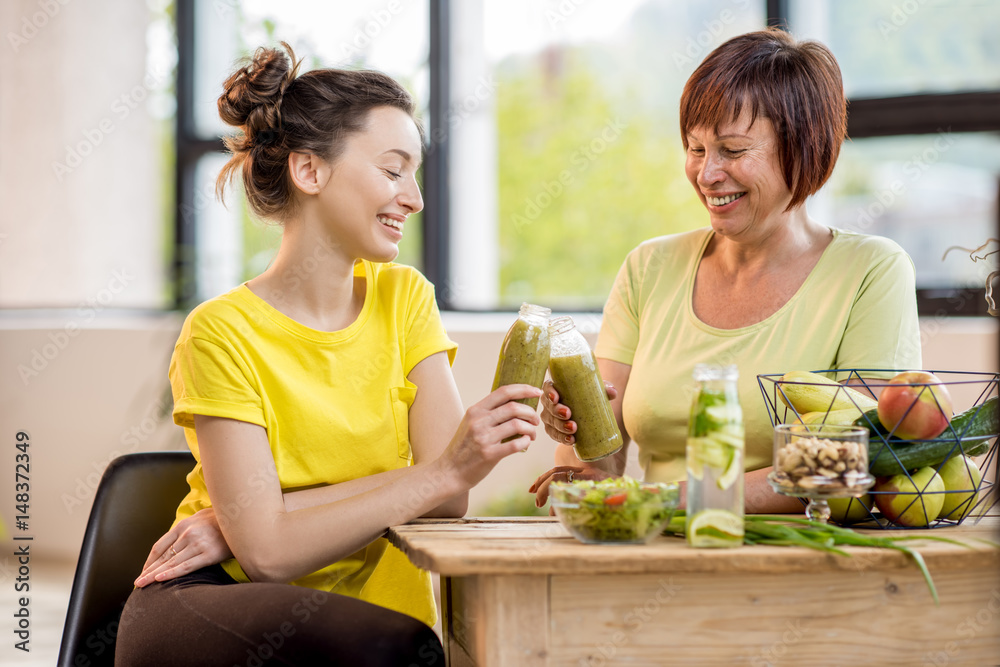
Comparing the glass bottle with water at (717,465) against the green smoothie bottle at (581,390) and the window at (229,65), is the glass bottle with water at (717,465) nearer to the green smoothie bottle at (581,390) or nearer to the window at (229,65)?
the green smoothie bottle at (581,390)

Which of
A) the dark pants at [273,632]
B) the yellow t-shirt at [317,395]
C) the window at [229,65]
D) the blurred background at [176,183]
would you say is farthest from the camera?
the window at [229,65]

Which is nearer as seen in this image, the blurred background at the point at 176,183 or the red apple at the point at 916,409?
the red apple at the point at 916,409

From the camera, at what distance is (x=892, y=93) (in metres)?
2.87

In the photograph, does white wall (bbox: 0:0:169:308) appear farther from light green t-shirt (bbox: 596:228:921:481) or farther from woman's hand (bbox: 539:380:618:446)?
woman's hand (bbox: 539:380:618:446)

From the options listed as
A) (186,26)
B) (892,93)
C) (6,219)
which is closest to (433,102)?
(186,26)

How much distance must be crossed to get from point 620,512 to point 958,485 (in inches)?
18.5

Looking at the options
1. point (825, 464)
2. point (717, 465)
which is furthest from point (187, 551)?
point (825, 464)

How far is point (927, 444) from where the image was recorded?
1.14m

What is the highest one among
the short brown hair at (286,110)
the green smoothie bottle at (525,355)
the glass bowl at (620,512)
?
the short brown hair at (286,110)

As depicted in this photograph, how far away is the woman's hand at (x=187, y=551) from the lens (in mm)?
1334

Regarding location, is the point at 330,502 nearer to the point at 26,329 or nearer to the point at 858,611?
the point at 858,611

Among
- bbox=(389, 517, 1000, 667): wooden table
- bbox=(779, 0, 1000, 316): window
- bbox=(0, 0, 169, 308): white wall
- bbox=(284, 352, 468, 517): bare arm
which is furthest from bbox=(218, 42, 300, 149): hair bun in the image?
bbox=(0, 0, 169, 308): white wall

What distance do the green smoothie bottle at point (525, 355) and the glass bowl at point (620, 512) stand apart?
0.86 ft

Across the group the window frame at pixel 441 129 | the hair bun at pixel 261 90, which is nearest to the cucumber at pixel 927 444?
the hair bun at pixel 261 90
